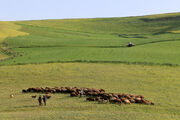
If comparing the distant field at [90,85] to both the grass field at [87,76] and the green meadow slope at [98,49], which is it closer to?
the grass field at [87,76]

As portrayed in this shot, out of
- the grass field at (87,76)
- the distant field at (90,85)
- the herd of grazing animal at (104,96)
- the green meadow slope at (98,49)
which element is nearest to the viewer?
the distant field at (90,85)

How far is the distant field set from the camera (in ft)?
68.7

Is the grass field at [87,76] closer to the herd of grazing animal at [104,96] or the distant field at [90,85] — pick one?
the distant field at [90,85]

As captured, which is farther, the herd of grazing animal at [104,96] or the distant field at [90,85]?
the herd of grazing animal at [104,96]

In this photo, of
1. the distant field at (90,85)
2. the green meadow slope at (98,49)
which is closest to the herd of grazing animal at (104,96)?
the distant field at (90,85)

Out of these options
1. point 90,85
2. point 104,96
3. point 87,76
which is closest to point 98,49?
point 87,76

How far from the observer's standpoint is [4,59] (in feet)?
162

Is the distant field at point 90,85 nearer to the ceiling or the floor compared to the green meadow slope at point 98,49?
nearer to the floor

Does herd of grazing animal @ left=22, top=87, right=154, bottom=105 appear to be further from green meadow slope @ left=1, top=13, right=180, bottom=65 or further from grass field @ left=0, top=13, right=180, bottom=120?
green meadow slope @ left=1, top=13, right=180, bottom=65

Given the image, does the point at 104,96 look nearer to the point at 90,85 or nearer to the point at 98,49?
the point at 90,85

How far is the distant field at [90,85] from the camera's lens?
2095 centimetres

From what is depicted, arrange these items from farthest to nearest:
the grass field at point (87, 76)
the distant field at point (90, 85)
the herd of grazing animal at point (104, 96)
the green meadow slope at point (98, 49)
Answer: the green meadow slope at point (98, 49) < the herd of grazing animal at point (104, 96) < the grass field at point (87, 76) < the distant field at point (90, 85)

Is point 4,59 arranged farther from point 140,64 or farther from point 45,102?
point 45,102

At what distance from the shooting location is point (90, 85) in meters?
31.7
